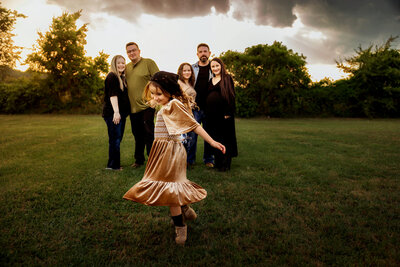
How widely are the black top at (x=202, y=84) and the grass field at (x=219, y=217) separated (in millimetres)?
1577

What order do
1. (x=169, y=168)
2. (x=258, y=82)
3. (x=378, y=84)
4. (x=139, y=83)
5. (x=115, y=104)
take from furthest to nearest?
(x=378, y=84)
(x=258, y=82)
(x=139, y=83)
(x=115, y=104)
(x=169, y=168)

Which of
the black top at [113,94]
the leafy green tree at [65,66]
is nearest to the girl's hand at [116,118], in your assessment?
the black top at [113,94]

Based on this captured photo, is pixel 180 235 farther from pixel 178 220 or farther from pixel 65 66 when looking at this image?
pixel 65 66

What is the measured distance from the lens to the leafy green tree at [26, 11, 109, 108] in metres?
24.2

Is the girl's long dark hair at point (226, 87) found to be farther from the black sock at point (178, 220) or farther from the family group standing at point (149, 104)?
the black sock at point (178, 220)

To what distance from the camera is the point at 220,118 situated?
512 cm

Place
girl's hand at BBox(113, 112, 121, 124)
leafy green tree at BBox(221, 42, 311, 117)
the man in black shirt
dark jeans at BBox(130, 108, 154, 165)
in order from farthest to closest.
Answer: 1. leafy green tree at BBox(221, 42, 311, 117)
2. the man in black shirt
3. dark jeans at BBox(130, 108, 154, 165)
4. girl's hand at BBox(113, 112, 121, 124)

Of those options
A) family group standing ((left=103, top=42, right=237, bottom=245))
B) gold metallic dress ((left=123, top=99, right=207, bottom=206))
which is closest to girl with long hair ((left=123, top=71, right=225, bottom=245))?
gold metallic dress ((left=123, top=99, right=207, bottom=206))

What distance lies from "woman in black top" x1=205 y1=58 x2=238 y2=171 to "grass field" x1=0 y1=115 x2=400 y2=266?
1.26ft

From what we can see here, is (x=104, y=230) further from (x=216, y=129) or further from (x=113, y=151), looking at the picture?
(x=216, y=129)

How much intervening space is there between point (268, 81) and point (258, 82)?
93 cm

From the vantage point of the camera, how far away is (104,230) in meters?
2.66

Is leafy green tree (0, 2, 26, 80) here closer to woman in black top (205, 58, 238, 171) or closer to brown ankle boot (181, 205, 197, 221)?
woman in black top (205, 58, 238, 171)

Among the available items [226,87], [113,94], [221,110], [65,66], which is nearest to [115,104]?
[113,94]
